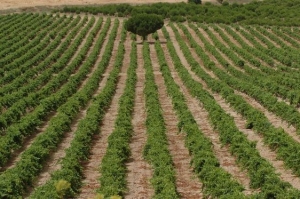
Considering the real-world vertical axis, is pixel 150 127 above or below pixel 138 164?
above

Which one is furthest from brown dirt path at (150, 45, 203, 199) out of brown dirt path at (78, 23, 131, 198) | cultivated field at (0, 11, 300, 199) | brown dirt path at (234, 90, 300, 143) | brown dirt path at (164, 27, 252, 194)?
brown dirt path at (234, 90, 300, 143)

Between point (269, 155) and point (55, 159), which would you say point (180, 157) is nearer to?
point (269, 155)

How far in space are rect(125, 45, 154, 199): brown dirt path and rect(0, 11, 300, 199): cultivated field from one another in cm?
4

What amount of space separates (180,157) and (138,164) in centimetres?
178

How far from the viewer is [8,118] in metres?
23.3

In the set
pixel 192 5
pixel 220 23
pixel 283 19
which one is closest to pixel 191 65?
pixel 220 23

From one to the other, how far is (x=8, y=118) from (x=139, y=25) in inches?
1307

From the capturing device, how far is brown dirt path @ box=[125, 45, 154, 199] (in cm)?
1534

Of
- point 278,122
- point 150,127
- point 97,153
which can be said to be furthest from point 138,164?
point 278,122

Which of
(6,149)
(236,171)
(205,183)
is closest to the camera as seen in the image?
(205,183)

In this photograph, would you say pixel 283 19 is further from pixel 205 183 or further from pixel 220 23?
pixel 205 183

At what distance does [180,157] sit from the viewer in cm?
1853

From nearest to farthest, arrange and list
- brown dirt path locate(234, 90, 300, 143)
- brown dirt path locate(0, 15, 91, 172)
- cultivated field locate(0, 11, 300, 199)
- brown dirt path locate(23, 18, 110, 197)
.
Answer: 1. cultivated field locate(0, 11, 300, 199)
2. brown dirt path locate(23, 18, 110, 197)
3. brown dirt path locate(0, 15, 91, 172)
4. brown dirt path locate(234, 90, 300, 143)

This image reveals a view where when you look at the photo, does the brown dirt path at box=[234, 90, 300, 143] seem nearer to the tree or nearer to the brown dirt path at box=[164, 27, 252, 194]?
the brown dirt path at box=[164, 27, 252, 194]
